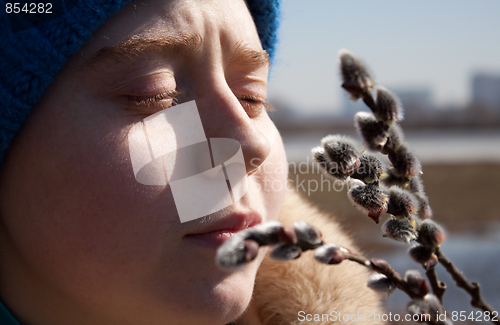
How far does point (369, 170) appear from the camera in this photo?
0.61m

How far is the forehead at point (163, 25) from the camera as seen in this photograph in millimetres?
930

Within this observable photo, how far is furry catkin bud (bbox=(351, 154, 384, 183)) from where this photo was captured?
1.98 ft

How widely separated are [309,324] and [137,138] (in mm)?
844

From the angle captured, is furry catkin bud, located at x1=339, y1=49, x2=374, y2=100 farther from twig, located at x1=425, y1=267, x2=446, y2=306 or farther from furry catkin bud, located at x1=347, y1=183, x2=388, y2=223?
twig, located at x1=425, y1=267, x2=446, y2=306

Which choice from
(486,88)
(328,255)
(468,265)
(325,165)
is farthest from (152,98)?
(486,88)

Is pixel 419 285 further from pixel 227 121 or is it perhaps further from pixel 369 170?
pixel 227 121

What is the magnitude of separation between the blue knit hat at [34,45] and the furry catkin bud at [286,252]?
71 cm

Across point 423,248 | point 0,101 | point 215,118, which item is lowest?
point 423,248

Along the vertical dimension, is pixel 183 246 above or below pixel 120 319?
above

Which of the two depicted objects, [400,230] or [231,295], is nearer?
[400,230]

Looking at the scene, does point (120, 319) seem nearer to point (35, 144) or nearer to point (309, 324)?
point (35, 144)

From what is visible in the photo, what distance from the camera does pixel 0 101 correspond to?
98 cm

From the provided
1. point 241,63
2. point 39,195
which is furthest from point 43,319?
point 241,63

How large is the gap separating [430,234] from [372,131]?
170mm
